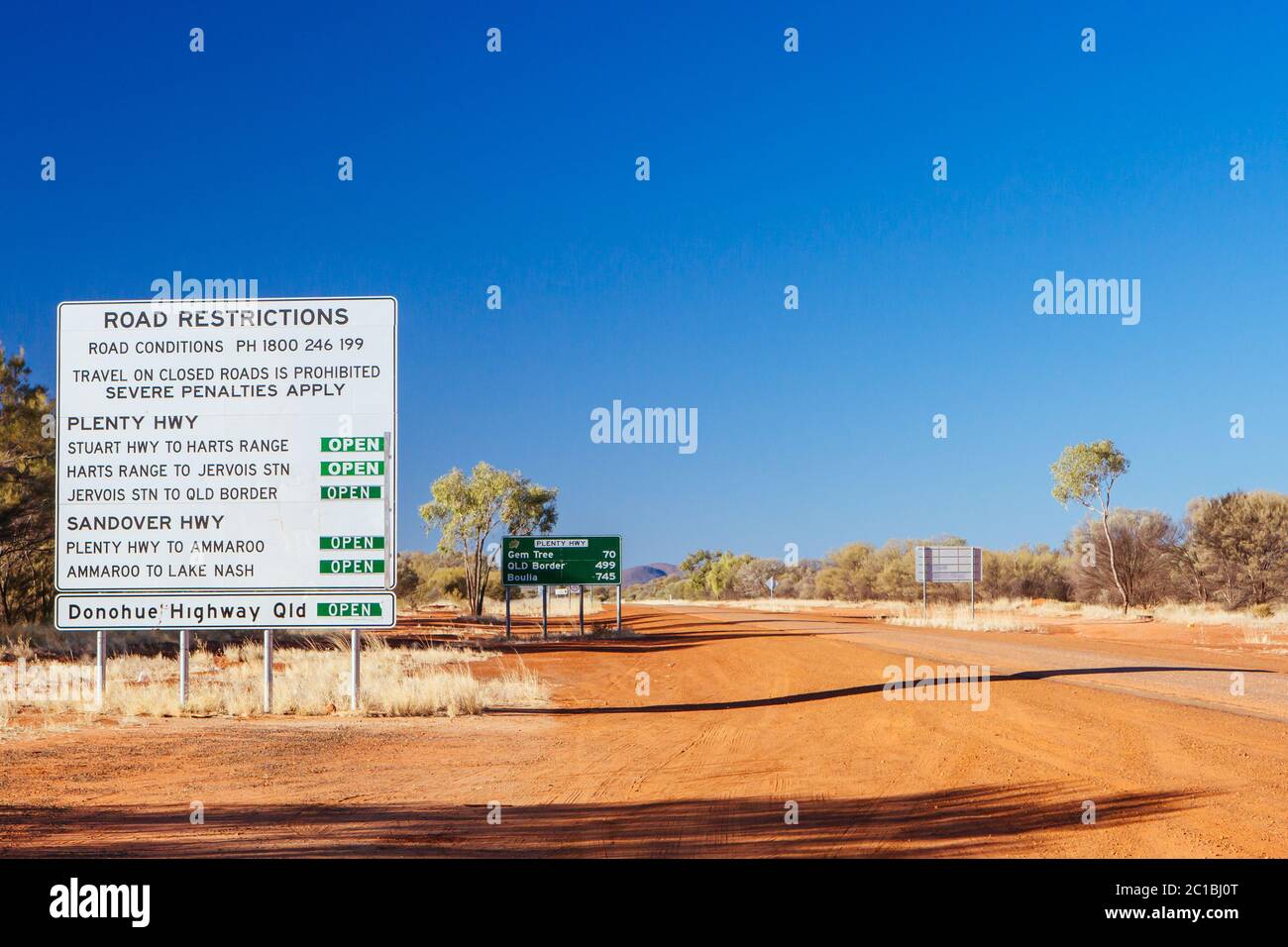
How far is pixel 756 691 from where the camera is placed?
1802 centimetres

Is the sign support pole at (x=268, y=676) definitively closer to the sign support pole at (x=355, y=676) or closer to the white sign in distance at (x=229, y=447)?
the white sign in distance at (x=229, y=447)

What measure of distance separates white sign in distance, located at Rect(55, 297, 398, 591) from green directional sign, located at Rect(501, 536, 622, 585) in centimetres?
1790

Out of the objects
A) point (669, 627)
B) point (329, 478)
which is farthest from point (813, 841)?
point (669, 627)

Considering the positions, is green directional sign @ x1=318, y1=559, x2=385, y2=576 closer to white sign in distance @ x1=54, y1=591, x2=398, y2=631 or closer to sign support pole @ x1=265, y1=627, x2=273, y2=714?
white sign in distance @ x1=54, y1=591, x2=398, y2=631

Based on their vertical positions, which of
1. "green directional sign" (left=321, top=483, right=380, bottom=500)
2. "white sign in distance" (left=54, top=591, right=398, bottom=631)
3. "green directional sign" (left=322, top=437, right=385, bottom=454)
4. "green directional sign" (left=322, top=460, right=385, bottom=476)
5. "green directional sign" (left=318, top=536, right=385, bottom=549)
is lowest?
"white sign in distance" (left=54, top=591, right=398, bottom=631)

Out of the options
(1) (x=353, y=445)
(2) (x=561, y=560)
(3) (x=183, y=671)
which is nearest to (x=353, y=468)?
(1) (x=353, y=445)

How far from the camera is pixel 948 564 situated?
144 ft

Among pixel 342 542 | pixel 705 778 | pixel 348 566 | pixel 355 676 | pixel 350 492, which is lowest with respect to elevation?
pixel 705 778

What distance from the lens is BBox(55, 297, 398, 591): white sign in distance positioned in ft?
50.3

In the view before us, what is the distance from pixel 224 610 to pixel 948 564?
3421 centimetres

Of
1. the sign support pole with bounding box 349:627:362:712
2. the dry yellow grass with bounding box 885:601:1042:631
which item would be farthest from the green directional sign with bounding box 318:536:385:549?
the dry yellow grass with bounding box 885:601:1042:631

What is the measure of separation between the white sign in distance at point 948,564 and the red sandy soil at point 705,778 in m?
25.1

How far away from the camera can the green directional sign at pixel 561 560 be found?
33406 millimetres

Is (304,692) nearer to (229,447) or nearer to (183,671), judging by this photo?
(183,671)
